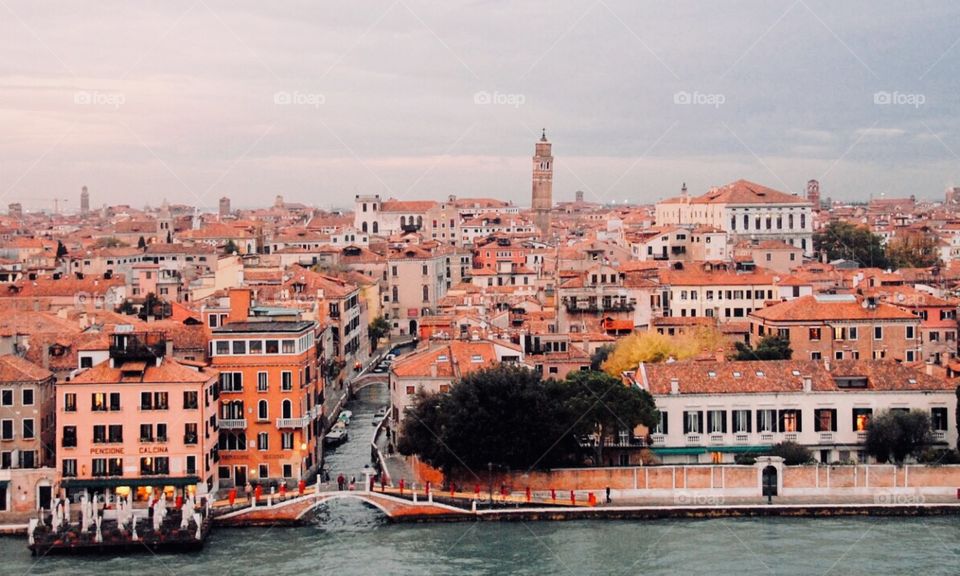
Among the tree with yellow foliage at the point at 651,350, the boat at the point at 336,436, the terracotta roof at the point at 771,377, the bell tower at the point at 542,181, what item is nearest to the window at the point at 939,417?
the terracotta roof at the point at 771,377

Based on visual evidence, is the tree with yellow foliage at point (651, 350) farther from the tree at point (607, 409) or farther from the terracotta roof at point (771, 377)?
the tree at point (607, 409)

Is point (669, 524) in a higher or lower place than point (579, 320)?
lower

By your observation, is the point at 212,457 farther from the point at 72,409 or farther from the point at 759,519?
the point at 759,519

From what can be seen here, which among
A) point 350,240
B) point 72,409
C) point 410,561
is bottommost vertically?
point 410,561

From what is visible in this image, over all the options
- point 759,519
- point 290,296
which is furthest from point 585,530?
point 290,296

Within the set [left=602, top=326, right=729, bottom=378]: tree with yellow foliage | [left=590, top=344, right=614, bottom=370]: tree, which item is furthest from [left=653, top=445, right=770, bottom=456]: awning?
[left=590, top=344, right=614, bottom=370]: tree

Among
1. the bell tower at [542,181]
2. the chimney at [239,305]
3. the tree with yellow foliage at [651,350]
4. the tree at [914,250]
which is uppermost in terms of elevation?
the bell tower at [542,181]

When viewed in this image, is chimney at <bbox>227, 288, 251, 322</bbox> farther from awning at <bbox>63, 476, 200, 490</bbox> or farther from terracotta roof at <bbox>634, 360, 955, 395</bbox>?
terracotta roof at <bbox>634, 360, 955, 395</bbox>
